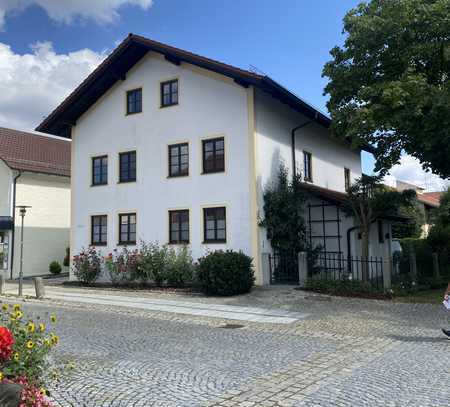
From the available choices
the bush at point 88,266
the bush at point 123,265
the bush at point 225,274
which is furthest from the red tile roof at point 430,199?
the bush at point 88,266

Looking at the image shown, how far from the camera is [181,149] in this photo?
61.4 feet

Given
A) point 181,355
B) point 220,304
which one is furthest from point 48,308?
point 181,355

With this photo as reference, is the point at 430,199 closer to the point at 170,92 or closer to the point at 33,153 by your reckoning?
the point at 33,153

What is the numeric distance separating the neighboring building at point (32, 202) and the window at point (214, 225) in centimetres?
1261

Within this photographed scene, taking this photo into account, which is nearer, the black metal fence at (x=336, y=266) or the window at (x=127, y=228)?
the black metal fence at (x=336, y=266)

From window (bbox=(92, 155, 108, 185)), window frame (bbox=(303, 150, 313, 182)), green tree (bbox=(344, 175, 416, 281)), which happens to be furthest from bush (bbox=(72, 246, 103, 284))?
green tree (bbox=(344, 175, 416, 281))

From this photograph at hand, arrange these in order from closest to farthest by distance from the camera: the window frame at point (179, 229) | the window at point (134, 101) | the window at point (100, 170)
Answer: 1. the window frame at point (179, 229)
2. the window at point (134, 101)
3. the window at point (100, 170)

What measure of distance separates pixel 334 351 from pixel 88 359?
3850mm

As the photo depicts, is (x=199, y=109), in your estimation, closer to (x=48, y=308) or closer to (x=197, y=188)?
(x=197, y=188)

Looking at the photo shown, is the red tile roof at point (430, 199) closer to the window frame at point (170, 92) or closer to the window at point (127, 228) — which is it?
the window frame at point (170, 92)

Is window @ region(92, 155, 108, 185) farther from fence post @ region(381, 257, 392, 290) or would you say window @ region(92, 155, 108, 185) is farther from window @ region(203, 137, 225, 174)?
fence post @ region(381, 257, 392, 290)

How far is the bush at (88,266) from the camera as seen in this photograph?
19.9 metres

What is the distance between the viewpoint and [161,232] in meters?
18.8

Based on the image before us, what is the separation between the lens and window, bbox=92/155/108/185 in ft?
68.7
